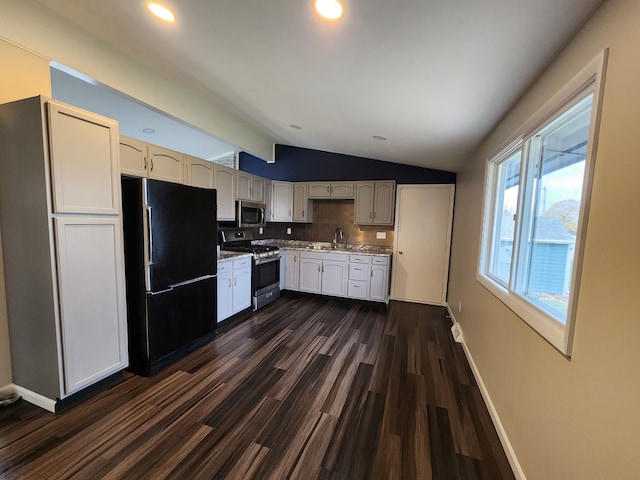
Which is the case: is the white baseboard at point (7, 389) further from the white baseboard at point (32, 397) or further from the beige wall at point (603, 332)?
the beige wall at point (603, 332)

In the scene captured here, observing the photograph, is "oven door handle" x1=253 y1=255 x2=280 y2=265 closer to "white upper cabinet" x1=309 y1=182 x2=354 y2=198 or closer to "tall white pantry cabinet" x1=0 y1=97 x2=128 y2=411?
"white upper cabinet" x1=309 y1=182 x2=354 y2=198

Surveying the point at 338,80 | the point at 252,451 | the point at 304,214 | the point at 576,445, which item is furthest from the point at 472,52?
the point at 304,214

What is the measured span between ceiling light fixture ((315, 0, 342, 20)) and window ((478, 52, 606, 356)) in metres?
1.12

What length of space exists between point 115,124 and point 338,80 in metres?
1.74

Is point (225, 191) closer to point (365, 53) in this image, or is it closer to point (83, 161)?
point (83, 161)

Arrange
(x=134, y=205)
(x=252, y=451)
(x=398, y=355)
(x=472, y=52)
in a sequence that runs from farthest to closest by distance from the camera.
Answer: (x=398, y=355), (x=134, y=205), (x=252, y=451), (x=472, y=52)

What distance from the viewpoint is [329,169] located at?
4.97 metres

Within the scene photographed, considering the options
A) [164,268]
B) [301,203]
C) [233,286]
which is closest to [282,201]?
[301,203]

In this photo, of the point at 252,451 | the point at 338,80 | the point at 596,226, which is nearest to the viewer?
the point at 596,226

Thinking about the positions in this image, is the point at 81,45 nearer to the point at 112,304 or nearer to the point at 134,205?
the point at 134,205

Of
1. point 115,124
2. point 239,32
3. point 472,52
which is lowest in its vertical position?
point 115,124

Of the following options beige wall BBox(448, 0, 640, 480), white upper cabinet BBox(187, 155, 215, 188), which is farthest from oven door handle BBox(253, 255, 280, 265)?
beige wall BBox(448, 0, 640, 480)

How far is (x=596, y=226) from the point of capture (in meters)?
1.04

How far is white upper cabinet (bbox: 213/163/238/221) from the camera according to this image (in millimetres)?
3668
